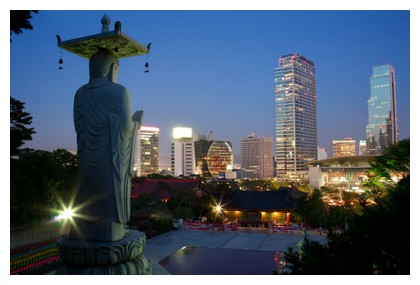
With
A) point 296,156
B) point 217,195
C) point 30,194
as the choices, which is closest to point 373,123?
point 296,156

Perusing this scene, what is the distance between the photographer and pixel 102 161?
8766mm

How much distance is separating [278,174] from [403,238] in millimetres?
120393

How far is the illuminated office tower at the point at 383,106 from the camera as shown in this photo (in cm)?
16900

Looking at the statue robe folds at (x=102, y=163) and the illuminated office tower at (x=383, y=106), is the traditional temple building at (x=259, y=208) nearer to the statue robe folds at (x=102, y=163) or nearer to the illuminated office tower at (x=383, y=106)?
the statue robe folds at (x=102, y=163)

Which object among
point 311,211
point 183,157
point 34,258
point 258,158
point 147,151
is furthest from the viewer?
point 258,158

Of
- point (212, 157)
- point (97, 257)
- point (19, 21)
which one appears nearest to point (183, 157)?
point (212, 157)

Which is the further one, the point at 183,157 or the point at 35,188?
the point at 183,157

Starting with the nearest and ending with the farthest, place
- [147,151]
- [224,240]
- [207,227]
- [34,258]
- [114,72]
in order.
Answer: [114,72]
[34,258]
[224,240]
[207,227]
[147,151]

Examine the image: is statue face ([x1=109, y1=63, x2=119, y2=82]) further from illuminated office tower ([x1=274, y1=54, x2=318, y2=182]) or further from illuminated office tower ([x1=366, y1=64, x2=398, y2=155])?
illuminated office tower ([x1=366, y1=64, x2=398, y2=155])

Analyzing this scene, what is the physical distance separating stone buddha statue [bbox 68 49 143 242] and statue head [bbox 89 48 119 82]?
0.63ft

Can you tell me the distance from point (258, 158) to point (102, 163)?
167199mm

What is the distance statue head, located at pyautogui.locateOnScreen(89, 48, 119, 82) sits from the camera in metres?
9.31

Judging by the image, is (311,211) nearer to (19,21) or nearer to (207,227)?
(207,227)

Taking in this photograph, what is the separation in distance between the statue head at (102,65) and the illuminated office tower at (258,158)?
16554 centimetres
